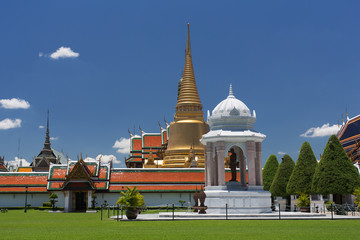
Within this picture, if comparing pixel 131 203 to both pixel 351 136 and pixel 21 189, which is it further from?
pixel 351 136

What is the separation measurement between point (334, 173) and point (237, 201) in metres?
10.1

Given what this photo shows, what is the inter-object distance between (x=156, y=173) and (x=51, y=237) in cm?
3504

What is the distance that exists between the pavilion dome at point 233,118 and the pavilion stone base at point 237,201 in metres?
4.36

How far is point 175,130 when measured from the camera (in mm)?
63312

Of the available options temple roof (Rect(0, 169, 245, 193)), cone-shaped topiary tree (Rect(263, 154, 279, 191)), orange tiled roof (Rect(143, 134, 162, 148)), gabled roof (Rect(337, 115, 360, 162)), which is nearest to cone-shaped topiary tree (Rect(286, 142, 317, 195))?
cone-shaped topiary tree (Rect(263, 154, 279, 191))

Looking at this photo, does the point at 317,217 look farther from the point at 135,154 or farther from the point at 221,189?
the point at 135,154

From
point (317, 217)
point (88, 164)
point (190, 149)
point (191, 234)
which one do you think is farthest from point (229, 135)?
point (190, 149)

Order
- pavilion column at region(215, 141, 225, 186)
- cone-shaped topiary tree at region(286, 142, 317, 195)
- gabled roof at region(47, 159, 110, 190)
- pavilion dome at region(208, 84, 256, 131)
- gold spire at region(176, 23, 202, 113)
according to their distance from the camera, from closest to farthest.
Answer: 1. pavilion column at region(215, 141, 225, 186)
2. pavilion dome at region(208, 84, 256, 131)
3. cone-shaped topiary tree at region(286, 142, 317, 195)
4. gabled roof at region(47, 159, 110, 190)
5. gold spire at region(176, 23, 202, 113)

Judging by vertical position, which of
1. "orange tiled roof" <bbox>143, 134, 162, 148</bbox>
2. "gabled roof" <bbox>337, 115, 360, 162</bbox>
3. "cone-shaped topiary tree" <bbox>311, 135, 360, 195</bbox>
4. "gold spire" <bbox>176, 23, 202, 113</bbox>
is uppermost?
"gold spire" <bbox>176, 23, 202, 113</bbox>

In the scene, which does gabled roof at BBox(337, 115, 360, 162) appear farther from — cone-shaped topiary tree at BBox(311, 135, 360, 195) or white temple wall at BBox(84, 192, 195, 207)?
white temple wall at BBox(84, 192, 195, 207)

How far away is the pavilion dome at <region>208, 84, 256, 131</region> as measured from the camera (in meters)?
29.4

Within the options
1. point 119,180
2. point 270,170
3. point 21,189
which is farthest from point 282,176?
point 21,189

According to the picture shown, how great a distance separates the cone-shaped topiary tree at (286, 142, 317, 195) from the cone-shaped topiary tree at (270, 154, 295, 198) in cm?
245

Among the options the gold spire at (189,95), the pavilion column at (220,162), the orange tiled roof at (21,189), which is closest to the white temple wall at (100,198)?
the orange tiled roof at (21,189)
